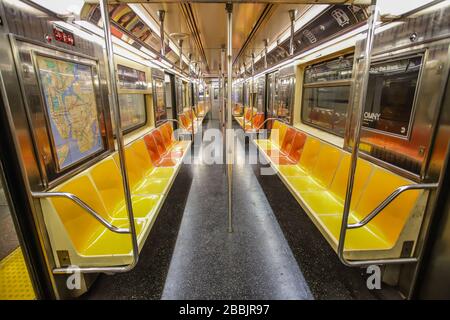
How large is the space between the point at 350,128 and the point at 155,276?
2.69 m

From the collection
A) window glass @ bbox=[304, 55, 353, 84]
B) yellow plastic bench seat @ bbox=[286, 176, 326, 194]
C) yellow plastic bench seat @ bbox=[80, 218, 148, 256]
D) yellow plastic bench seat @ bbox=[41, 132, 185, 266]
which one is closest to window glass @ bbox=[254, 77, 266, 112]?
window glass @ bbox=[304, 55, 353, 84]

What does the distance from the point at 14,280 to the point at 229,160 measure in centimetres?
228

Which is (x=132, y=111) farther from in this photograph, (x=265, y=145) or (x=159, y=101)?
(x=265, y=145)

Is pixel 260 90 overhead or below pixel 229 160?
overhead

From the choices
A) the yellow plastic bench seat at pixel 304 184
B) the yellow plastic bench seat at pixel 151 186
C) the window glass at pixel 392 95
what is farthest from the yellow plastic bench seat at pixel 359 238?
the yellow plastic bench seat at pixel 151 186

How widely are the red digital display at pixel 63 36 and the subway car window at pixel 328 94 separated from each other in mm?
3177

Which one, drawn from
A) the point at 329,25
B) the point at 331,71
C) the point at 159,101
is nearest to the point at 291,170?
the point at 331,71

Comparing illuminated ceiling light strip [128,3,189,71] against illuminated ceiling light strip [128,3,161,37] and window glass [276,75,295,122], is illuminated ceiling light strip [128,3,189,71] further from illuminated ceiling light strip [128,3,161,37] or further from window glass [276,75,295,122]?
window glass [276,75,295,122]

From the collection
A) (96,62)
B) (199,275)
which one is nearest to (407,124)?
(199,275)

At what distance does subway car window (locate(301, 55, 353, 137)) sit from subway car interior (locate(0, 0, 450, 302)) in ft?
0.13

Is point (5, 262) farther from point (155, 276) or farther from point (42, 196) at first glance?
point (155, 276)

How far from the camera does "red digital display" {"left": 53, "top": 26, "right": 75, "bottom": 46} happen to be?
73.4 inches

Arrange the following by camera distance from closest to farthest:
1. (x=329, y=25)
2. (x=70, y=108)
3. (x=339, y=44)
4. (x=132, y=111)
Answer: (x=70, y=108)
(x=339, y=44)
(x=329, y=25)
(x=132, y=111)

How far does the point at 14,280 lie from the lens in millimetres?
2008
